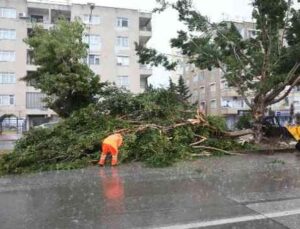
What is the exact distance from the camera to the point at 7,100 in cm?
5156

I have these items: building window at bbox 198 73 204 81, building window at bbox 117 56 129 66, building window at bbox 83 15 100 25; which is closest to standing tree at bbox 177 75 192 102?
building window at bbox 117 56 129 66

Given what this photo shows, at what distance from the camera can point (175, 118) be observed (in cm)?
1398

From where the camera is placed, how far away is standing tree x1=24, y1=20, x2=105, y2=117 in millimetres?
24125

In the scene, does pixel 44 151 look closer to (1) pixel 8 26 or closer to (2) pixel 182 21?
(2) pixel 182 21

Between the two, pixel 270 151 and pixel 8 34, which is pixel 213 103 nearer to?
pixel 8 34

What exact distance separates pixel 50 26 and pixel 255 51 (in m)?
38.6

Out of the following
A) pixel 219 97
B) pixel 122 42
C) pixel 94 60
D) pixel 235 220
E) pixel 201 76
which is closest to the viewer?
pixel 235 220

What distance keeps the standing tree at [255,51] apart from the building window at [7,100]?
37.2m

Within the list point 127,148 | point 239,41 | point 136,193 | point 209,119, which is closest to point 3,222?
point 136,193

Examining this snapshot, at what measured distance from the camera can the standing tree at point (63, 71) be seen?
24125 millimetres

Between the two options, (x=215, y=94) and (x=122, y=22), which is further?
(x=215, y=94)

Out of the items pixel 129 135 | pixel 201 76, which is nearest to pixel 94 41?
pixel 201 76

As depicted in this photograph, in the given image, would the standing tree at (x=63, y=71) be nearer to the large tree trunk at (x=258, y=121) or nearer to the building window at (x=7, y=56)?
the large tree trunk at (x=258, y=121)

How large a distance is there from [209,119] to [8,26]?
4390 cm
